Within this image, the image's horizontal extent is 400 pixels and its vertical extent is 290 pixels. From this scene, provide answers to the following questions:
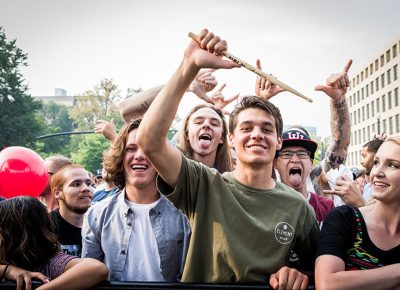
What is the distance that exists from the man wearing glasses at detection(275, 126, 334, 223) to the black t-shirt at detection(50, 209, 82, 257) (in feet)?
5.47

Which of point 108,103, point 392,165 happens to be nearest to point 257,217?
point 392,165

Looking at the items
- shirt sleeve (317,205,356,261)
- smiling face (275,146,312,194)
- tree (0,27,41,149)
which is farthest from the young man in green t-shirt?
tree (0,27,41,149)

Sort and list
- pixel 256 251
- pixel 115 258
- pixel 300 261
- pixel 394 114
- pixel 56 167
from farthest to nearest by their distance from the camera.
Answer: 1. pixel 394 114
2. pixel 56 167
3. pixel 115 258
4. pixel 300 261
5. pixel 256 251

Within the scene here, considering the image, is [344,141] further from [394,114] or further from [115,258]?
[394,114]

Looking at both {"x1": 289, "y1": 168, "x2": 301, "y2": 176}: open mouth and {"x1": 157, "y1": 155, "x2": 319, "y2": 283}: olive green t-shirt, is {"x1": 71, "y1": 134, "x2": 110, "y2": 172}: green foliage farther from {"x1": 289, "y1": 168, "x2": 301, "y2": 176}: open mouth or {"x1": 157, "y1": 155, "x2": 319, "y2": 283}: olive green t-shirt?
{"x1": 157, "y1": 155, "x2": 319, "y2": 283}: olive green t-shirt

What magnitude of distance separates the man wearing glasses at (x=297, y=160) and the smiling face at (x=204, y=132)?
54 cm

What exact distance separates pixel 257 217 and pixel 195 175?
0.38 m

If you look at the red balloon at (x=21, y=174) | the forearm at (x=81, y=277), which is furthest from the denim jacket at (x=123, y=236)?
the red balloon at (x=21, y=174)

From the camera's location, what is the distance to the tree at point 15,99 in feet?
139

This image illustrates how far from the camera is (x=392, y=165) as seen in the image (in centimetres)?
260

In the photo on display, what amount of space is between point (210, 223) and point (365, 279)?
0.78 m

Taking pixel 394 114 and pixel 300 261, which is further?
pixel 394 114

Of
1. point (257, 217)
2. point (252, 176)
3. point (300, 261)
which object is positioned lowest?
point (300, 261)

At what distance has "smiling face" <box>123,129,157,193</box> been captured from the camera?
9.96 feet
